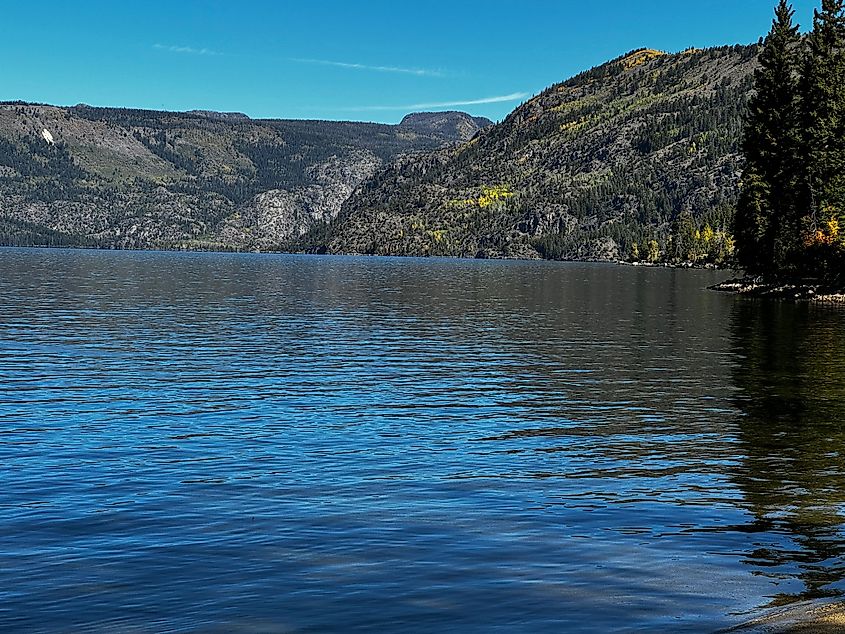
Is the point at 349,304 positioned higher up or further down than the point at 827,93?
further down

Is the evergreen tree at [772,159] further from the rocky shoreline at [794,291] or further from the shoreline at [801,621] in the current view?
the shoreline at [801,621]

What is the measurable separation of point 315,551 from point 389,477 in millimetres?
6482

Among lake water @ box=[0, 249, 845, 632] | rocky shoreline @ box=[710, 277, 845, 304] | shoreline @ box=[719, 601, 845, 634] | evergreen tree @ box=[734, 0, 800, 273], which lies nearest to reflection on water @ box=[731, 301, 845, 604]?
lake water @ box=[0, 249, 845, 632]

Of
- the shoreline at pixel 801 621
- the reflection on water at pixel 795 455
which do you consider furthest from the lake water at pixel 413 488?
the shoreline at pixel 801 621

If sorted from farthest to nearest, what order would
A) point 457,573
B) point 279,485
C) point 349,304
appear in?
point 349,304 → point 279,485 → point 457,573

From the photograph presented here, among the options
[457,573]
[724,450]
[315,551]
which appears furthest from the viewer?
[724,450]

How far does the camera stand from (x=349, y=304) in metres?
104

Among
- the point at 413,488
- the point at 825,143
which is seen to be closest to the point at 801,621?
the point at 413,488

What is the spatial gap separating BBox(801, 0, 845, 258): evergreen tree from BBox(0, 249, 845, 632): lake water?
56.5 meters

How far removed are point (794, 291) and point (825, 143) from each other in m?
17.6

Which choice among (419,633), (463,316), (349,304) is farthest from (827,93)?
(419,633)

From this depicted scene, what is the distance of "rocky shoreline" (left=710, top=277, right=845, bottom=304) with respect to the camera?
106m

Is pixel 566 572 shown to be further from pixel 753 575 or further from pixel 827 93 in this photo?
pixel 827 93

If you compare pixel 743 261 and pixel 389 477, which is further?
pixel 743 261
